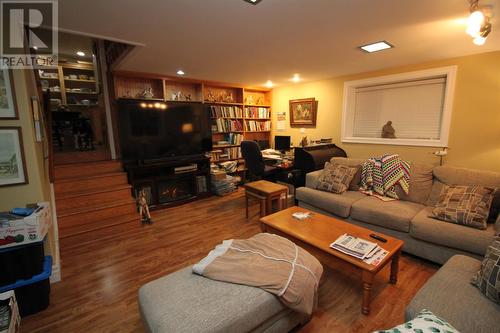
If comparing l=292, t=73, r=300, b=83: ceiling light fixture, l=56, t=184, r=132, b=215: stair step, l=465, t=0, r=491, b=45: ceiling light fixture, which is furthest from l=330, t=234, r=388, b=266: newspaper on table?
l=292, t=73, r=300, b=83: ceiling light fixture

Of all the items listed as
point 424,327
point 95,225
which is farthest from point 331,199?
point 95,225

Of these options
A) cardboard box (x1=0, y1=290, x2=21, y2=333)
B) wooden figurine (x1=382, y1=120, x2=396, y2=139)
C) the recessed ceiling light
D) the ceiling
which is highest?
the recessed ceiling light

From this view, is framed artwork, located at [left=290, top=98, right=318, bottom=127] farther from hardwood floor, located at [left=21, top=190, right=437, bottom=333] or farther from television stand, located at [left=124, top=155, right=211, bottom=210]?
hardwood floor, located at [left=21, top=190, right=437, bottom=333]

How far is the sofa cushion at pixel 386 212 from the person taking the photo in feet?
7.51

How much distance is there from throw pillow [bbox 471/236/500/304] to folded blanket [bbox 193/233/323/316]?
84 centimetres

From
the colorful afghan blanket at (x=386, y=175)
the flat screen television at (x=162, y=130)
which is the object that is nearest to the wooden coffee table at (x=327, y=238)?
the colorful afghan blanket at (x=386, y=175)

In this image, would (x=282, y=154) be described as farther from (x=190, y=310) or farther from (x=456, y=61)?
(x=190, y=310)

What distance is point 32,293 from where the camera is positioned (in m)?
1.65

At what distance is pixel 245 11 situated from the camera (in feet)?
5.50

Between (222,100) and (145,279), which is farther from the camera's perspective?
(222,100)

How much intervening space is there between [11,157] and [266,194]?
249 centimetres

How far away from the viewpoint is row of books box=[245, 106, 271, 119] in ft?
16.7

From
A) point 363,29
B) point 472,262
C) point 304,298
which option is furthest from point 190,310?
point 363,29

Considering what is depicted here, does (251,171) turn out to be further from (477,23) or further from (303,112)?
(477,23)
